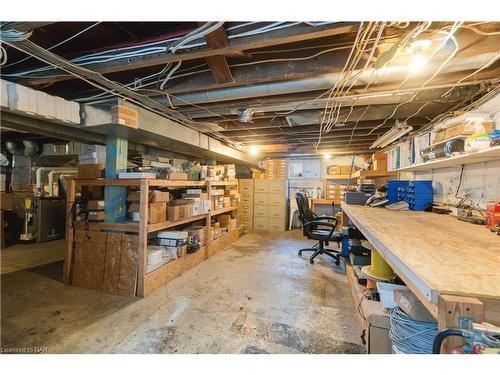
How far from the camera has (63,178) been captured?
4.73 m

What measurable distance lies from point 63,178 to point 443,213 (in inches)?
254

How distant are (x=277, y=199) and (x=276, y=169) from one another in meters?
0.78

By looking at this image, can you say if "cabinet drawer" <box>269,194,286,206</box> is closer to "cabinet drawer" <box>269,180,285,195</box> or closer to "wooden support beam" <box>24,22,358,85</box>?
"cabinet drawer" <box>269,180,285,195</box>

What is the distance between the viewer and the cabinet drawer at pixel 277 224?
5.65 meters

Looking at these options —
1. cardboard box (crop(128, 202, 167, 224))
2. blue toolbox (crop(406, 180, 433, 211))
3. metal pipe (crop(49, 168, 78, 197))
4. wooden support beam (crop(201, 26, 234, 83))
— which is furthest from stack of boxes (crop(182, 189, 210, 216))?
metal pipe (crop(49, 168, 78, 197))

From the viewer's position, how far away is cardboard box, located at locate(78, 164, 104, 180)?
247 cm

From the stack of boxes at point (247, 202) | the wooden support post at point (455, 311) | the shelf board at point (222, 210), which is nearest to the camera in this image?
the wooden support post at point (455, 311)

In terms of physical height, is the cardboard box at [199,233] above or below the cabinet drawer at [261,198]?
below

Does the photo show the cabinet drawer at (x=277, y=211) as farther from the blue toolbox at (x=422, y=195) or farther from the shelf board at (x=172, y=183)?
the blue toolbox at (x=422, y=195)

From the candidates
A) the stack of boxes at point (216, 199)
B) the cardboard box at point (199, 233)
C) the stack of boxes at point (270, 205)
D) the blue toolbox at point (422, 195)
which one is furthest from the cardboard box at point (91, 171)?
the stack of boxes at point (270, 205)

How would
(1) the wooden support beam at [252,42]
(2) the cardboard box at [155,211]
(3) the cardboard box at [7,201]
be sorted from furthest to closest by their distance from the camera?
(3) the cardboard box at [7,201]
(2) the cardboard box at [155,211]
(1) the wooden support beam at [252,42]

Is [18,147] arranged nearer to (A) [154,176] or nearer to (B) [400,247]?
(A) [154,176]

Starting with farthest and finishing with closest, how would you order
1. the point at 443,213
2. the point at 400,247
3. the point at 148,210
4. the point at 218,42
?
the point at 148,210 < the point at 443,213 < the point at 218,42 < the point at 400,247
